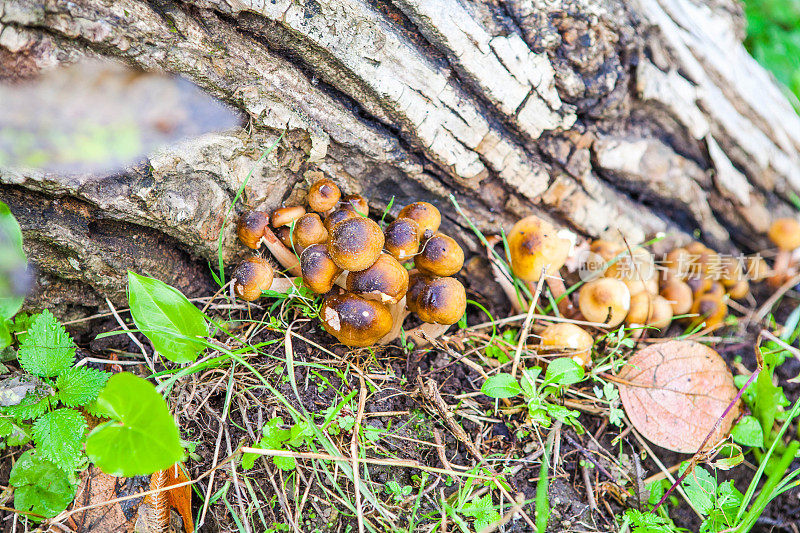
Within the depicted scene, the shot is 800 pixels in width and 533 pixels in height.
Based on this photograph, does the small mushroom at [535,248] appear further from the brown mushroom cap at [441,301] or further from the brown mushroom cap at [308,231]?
the brown mushroom cap at [308,231]

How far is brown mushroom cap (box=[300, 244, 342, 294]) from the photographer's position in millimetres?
2482

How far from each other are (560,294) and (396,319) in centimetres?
120

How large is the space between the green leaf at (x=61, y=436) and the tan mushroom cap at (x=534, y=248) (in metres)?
2.40

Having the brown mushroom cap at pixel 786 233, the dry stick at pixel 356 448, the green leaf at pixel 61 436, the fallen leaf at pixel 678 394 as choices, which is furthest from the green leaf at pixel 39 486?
the brown mushroom cap at pixel 786 233

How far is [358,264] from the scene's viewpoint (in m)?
2.42

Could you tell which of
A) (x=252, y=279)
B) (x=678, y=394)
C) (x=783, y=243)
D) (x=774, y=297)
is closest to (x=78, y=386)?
(x=252, y=279)

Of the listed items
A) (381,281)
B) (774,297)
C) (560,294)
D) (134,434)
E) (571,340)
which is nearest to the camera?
(134,434)

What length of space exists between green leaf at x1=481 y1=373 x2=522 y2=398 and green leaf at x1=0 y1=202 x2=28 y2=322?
223 centimetres

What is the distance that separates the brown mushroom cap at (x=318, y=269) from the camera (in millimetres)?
2482

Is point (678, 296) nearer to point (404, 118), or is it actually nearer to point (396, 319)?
point (396, 319)

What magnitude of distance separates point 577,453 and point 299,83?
96.6 inches

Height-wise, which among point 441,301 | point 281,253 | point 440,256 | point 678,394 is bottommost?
point 281,253

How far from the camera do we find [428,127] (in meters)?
2.81

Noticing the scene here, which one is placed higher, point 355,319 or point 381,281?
point 381,281
